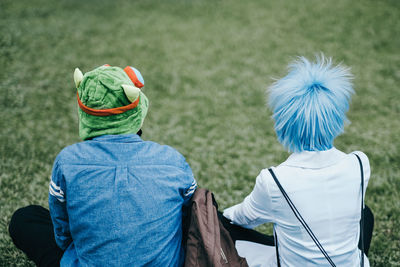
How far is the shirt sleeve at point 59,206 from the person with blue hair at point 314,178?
89cm

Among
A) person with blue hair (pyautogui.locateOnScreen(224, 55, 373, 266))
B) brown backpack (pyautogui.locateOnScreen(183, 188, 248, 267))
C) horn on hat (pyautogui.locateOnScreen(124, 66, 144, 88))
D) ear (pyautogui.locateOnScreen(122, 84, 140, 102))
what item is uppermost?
horn on hat (pyautogui.locateOnScreen(124, 66, 144, 88))

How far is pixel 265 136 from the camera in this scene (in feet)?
12.2

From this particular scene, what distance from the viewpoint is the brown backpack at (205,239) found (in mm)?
1458

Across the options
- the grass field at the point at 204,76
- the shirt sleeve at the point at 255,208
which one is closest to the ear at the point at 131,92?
the shirt sleeve at the point at 255,208

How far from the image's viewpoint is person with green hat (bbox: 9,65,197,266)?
1387 mm

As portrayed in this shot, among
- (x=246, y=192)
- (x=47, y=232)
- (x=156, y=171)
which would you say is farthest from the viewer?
(x=246, y=192)

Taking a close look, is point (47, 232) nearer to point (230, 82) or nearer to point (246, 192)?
point (246, 192)

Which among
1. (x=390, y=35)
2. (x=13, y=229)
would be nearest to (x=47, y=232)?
(x=13, y=229)

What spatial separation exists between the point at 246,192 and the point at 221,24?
398 centimetres

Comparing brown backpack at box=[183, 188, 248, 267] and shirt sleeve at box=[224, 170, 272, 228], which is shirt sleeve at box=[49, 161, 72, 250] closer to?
brown backpack at box=[183, 188, 248, 267]

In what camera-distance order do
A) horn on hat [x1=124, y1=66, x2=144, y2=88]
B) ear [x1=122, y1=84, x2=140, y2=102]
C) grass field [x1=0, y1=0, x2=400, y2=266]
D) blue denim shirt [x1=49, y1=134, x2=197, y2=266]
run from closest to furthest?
blue denim shirt [x1=49, y1=134, x2=197, y2=266]
ear [x1=122, y1=84, x2=140, y2=102]
horn on hat [x1=124, y1=66, x2=144, y2=88]
grass field [x1=0, y1=0, x2=400, y2=266]

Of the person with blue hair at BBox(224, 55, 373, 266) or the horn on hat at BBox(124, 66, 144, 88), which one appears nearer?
the person with blue hair at BBox(224, 55, 373, 266)

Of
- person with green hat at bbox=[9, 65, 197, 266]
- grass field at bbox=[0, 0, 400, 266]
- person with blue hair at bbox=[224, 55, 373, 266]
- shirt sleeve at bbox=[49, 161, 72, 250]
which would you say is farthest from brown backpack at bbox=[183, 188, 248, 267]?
grass field at bbox=[0, 0, 400, 266]

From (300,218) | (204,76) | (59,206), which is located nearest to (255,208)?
(300,218)
